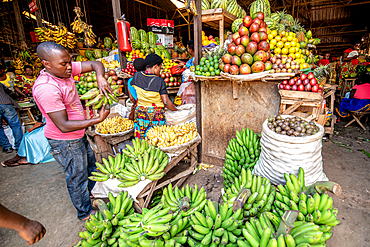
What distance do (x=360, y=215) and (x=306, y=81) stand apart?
2.06m

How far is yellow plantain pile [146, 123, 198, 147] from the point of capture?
288cm

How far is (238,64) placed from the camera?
2.77 metres

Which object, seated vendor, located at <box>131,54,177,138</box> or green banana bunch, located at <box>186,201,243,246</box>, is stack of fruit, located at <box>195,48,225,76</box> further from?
green banana bunch, located at <box>186,201,243,246</box>

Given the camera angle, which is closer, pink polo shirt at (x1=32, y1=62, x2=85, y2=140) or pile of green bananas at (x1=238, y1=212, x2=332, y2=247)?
pile of green bananas at (x1=238, y1=212, x2=332, y2=247)

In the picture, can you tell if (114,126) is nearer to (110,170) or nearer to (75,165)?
(75,165)

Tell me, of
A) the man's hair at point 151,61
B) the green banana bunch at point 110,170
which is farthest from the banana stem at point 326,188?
the man's hair at point 151,61

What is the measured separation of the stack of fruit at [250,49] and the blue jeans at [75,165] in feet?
8.27

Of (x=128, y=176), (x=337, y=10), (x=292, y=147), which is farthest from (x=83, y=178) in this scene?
(x=337, y=10)

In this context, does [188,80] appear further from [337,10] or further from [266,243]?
[337,10]

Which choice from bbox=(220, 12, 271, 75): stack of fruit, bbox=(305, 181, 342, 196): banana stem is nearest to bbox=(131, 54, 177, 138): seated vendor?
bbox=(220, 12, 271, 75): stack of fruit

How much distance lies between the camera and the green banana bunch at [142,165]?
2.21 metres

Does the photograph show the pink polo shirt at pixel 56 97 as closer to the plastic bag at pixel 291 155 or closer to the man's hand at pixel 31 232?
the man's hand at pixel 31 232

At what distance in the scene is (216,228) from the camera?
1314 millimetres

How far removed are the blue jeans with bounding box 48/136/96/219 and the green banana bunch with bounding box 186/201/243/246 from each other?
6.10 ft
